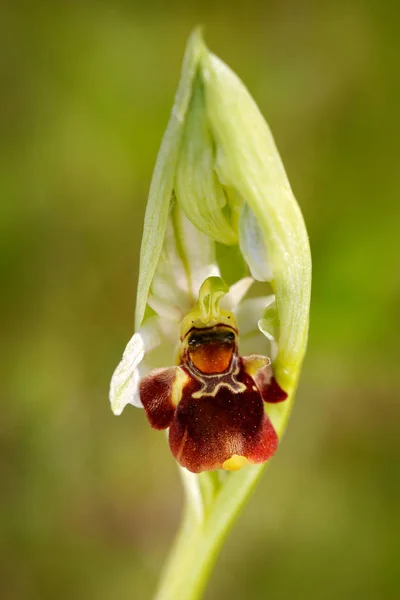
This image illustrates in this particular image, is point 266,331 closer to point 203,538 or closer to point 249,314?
point 249,314

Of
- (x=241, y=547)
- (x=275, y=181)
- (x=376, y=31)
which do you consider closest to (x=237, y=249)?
(x=275, y=181)

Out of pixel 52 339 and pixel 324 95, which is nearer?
pixel 52 339

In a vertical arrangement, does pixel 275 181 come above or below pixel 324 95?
below

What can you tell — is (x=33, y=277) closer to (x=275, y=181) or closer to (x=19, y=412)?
(x=19, y=412)

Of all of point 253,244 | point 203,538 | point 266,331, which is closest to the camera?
point 253,244

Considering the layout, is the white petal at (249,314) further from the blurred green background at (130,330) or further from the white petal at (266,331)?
the blurred green background at (130,330)

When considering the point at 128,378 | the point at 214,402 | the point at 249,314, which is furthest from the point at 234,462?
the point at 249,314
